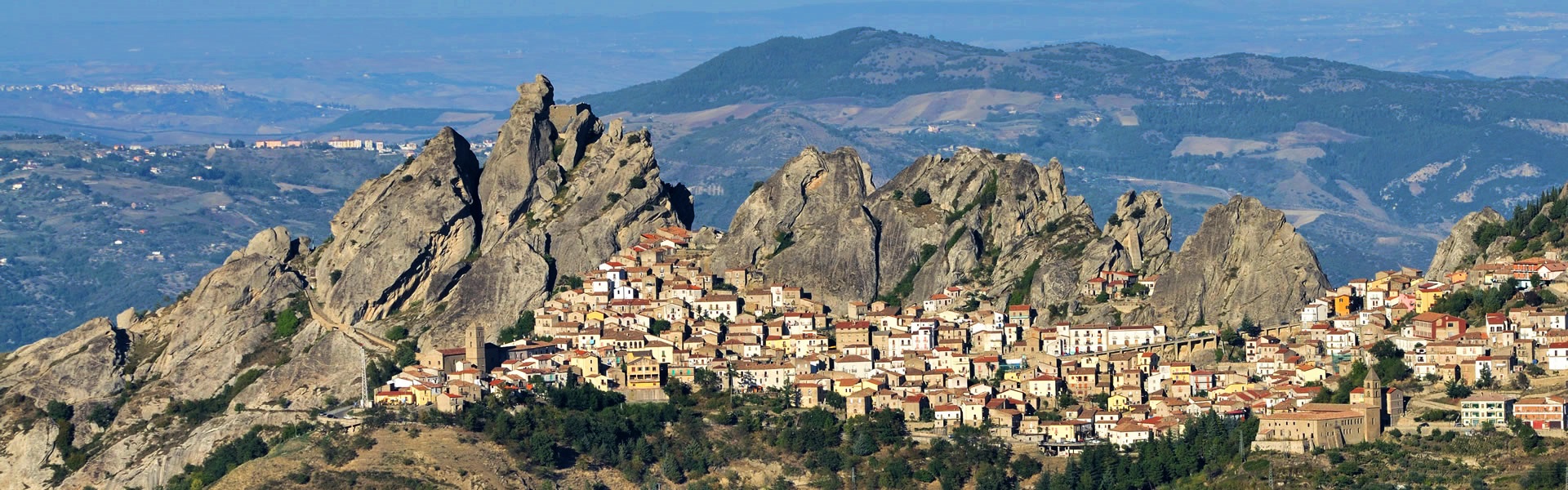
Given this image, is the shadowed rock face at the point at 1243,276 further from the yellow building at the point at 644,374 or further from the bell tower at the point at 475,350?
the bell tower at the point at 475,350

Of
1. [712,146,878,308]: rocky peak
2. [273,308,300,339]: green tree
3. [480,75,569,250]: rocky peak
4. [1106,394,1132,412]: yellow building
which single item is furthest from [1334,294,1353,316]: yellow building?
[273,308,300,339]: green tree

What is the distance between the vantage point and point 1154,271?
117375 millimetres

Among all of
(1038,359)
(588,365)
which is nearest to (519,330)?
(588,365)

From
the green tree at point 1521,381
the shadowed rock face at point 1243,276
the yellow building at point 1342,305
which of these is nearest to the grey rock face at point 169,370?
the shadowed rock face at point 1243,276

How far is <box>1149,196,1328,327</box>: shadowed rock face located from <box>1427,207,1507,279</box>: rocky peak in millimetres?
5426

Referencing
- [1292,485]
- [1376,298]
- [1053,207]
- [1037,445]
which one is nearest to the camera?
[1292,485]

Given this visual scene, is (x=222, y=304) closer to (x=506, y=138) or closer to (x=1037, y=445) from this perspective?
(x=506, y=138)

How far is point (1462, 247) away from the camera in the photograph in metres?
117

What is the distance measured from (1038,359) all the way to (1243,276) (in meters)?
7.85

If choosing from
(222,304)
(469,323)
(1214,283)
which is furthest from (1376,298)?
(222,304)

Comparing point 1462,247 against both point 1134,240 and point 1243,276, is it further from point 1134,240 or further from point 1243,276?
point 1134,240

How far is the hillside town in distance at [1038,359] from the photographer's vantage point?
341 ft

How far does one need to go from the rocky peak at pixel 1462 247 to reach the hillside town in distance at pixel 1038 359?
1.21 m

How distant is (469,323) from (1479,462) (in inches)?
1493
